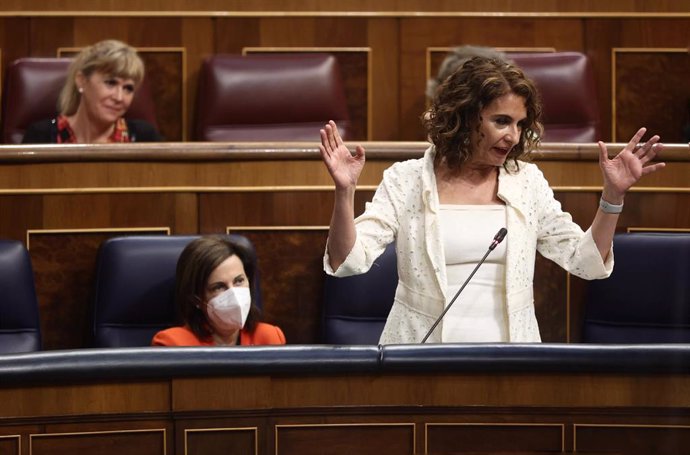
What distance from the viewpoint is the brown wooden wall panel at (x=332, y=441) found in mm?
692

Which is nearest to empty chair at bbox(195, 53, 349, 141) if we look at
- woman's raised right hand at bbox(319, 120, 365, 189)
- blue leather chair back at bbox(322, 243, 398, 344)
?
blue leather chair back at bbox(322, 243, 398, 344)

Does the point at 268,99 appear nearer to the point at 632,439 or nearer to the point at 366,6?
the point at 366,6

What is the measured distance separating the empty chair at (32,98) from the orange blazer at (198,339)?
1.63ft

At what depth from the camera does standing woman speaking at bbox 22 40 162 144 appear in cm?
133

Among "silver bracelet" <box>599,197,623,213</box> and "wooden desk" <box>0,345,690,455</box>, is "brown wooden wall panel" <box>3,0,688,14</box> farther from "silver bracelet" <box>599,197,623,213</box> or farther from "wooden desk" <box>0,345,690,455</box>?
"wooden desk" <box>0,345,690,455</box>

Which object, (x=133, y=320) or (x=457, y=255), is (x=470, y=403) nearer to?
(x=457, y=255)

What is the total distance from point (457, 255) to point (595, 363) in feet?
0.63

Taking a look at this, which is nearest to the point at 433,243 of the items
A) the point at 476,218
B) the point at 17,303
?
the point at 476,218

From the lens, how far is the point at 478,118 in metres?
0.88

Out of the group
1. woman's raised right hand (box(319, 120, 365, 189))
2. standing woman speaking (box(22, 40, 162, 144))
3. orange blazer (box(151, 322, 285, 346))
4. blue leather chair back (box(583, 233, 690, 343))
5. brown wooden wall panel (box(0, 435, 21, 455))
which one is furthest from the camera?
standing woman speaking (box(22, 40, 162, 144))

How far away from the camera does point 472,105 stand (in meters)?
0.88

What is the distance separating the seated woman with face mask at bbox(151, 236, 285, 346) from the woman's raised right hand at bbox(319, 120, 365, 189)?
214mm

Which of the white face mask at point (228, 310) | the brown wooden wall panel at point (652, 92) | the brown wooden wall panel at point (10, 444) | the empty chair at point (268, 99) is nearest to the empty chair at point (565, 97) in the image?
the brown wooden wall panel at point (652, 92)

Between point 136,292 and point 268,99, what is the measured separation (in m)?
0.44
